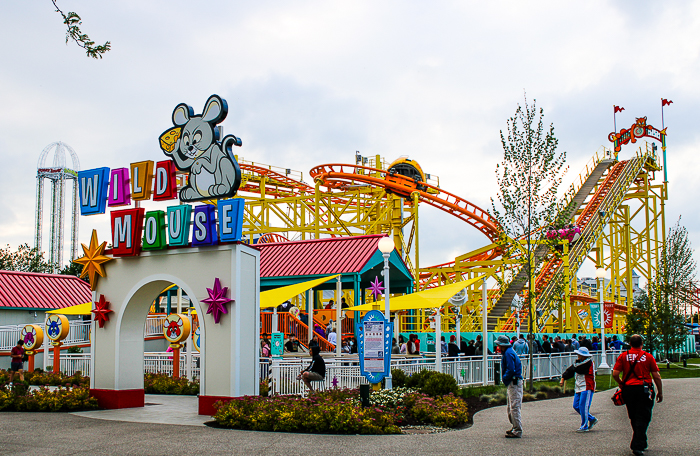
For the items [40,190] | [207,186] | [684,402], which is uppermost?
[40,190]

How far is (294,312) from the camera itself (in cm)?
2361

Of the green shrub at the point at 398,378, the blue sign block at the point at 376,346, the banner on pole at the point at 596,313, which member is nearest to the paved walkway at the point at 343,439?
the blue sign block at the point at 376,346

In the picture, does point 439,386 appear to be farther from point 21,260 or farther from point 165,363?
point 21,260

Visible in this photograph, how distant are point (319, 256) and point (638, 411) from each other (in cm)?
1682

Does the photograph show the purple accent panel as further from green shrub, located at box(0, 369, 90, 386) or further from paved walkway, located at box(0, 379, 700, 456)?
green shrub, located at box(0, 369, 90, 386)

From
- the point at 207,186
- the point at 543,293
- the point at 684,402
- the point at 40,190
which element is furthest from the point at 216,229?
the point at 40,190

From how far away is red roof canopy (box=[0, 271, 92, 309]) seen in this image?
1070 inches

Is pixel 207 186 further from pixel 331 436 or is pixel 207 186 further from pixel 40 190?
pixel 40 190

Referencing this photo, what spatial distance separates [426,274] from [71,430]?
103ft

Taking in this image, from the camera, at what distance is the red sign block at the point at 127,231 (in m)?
14.0

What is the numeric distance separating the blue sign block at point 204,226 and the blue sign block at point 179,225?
231 millimetres

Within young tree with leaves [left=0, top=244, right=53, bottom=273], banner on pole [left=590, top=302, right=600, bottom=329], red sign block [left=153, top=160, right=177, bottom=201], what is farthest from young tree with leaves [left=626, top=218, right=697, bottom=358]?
young tree with leaves [left=0, top=244, right=53, bottom=273]

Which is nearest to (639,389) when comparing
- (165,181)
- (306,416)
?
(306,416)

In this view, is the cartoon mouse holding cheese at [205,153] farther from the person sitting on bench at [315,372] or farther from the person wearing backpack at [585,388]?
the person wearing backpack at [585,388]
